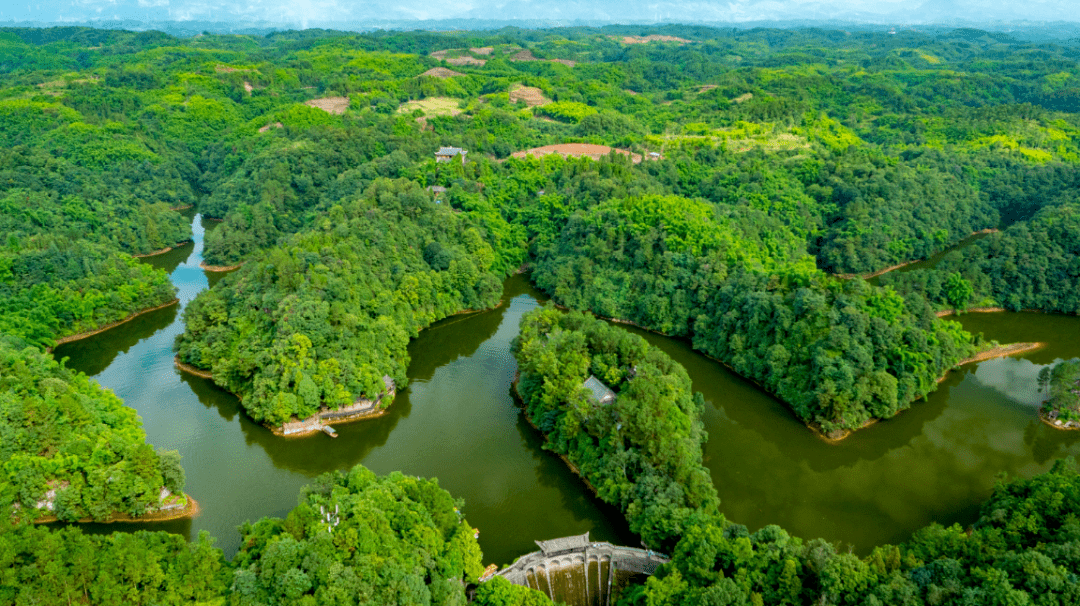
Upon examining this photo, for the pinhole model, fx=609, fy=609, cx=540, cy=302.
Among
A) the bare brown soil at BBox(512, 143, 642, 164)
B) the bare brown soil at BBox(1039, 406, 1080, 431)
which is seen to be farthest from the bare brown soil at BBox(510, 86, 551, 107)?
the bare brown soil at BBox(1039, 406, 1080, 431)

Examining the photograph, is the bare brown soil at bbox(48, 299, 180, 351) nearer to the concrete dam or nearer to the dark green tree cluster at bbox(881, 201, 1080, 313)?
the concrete dam

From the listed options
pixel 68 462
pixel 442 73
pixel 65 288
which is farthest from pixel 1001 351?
pixel 442 73

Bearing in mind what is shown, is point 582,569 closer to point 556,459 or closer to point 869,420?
point 556,459

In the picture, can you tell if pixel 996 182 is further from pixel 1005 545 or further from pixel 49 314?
pixel 49 314

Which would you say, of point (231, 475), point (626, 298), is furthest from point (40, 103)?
point (626, 298)

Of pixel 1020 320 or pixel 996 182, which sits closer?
pixel 1020 320

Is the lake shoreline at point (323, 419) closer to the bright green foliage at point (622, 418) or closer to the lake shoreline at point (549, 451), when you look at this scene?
the lake shoreline at point (549, 451)

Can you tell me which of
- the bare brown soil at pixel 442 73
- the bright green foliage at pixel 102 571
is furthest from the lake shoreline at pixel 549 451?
the bare brown soil at pixel 442 73
